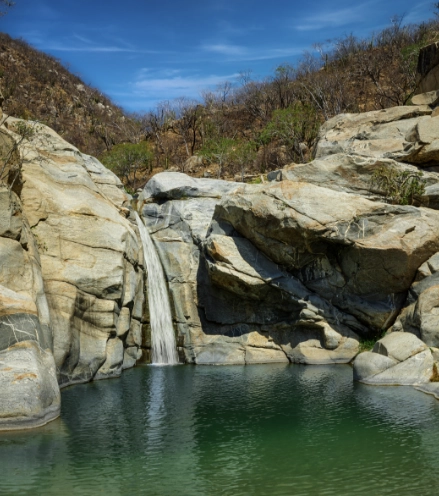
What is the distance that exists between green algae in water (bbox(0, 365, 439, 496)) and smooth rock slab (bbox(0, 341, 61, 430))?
1.41 feet

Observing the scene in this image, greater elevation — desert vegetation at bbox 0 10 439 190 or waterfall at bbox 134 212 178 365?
desert vegetation at bbox 0 10 439 190

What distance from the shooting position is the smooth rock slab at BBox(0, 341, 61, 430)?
15291 mm

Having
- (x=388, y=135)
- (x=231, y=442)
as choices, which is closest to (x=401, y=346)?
(x=231, y=442)

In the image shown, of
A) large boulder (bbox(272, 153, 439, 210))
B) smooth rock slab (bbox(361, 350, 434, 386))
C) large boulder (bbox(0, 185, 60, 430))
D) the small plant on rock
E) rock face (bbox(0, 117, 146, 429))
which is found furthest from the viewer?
large boulder (bbox(272, 153, 439, 210))

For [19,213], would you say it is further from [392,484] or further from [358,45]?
[358,45]

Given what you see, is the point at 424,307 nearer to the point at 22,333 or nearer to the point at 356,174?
the point at 356,174

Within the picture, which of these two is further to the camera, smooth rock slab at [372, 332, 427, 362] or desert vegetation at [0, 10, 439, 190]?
desert vegetation at [0, 10, 439, 190]

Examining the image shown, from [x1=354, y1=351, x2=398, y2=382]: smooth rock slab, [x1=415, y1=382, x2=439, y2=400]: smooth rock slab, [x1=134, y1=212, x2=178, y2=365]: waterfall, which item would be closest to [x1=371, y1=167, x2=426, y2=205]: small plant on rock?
[x1=354, y1=351, x2=398, y2=382]: smooth rock slab

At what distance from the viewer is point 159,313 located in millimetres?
28828

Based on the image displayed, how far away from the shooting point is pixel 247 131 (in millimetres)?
68000

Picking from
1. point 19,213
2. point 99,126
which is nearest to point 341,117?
point 19,213

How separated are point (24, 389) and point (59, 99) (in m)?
82.9

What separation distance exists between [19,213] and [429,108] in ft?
84.9

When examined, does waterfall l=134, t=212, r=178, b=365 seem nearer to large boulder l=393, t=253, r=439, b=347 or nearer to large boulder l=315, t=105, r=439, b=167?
large boulder l=393, t=253, r=439, b=347
